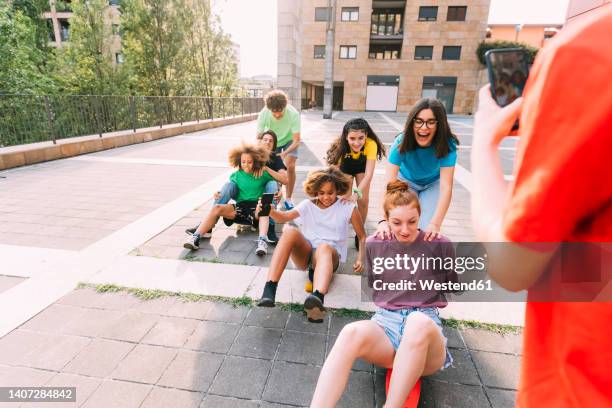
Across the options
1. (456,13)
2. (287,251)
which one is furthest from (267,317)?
(456,13)

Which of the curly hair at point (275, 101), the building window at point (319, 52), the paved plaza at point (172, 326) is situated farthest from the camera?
the building window at point (319, 52)

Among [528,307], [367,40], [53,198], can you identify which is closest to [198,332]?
[528,307]

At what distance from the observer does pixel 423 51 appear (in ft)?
110

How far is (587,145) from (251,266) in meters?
3.55

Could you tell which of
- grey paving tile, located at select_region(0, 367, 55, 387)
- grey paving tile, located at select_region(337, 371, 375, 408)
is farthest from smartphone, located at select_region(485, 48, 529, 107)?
grey paving tile, located at select_region(0, 367, 55, 387)

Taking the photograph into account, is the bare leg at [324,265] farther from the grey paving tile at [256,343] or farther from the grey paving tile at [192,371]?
the grey paving tile at [192,371]

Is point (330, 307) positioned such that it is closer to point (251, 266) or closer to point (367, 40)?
point (251, 266)

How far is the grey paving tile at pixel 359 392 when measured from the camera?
2.13 metres

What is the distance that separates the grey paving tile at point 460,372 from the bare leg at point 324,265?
1020 millimetres

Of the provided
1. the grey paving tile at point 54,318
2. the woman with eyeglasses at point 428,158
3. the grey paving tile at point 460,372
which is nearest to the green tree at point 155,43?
the grey paving tile at point 54,318

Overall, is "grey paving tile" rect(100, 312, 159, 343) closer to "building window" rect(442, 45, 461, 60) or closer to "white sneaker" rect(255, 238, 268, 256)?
"white sneaker" rect(255, 238, 268, 256)

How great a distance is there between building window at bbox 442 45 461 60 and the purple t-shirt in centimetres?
3618

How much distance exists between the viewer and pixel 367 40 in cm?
3409

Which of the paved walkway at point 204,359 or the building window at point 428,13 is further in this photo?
the building window at point 428,13
